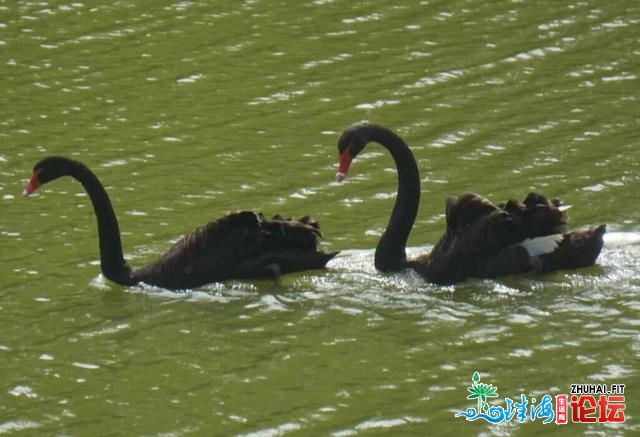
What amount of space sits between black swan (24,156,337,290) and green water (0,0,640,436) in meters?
0.10

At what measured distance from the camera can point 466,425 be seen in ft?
26.4

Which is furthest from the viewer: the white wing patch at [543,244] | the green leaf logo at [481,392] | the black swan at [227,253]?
the black swan at [227,253]

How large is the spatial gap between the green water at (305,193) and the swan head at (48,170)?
480mm

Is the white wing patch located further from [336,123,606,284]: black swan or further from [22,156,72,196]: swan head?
[22,156,72,196]: swan head

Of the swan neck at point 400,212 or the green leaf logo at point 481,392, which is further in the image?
the swan neck at point 400,212

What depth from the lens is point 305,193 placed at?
11836 millimetres

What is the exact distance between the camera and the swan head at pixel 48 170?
10.6 metres

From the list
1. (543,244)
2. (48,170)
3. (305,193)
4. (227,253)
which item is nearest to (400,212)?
(543,244)

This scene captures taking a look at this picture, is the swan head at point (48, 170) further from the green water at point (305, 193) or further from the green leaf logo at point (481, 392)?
the green leaf logo at point (481, 392)

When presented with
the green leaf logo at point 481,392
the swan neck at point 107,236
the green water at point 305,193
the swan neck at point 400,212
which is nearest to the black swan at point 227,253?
the swan neck at point 107,236

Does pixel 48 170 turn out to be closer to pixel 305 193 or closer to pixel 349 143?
pixel 349 143

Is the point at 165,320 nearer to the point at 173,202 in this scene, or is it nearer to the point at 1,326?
the point at 1,326

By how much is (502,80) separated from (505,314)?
4876mm

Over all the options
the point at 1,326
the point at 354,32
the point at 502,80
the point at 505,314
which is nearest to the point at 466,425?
the point at 505,314
